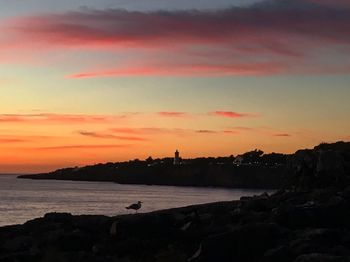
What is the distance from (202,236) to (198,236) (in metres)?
0.13

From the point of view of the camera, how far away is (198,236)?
64.7ft

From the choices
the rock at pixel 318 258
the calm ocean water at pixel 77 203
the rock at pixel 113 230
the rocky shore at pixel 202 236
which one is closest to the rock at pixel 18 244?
the rocky shore at pixel 202 236

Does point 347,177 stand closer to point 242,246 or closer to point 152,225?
point 152,225

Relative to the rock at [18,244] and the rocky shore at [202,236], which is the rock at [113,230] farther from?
the rock at [18,244]

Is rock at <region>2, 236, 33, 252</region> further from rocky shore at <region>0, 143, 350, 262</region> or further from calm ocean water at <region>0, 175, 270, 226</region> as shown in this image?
calm ocean water at <region>0, 175, 270, 226</region>

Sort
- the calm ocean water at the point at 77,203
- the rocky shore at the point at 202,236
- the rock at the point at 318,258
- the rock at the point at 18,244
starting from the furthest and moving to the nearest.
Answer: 1. the calm ocean water at the point at 77,203
2. the rock at the point at 18,244
3. the rocky shore at the point at 202,236
4. the rock at the point at 318,258

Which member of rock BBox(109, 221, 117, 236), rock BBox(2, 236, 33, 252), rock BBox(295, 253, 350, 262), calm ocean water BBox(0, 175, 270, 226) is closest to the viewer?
rock BBox(295, 253, 350, 262)

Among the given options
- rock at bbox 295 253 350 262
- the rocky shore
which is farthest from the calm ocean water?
rock at bbox 295 253 350 262

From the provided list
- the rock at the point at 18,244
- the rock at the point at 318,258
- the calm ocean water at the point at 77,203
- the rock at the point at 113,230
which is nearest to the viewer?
the rock at the point at 318,258

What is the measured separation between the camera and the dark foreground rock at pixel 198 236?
53.2ft

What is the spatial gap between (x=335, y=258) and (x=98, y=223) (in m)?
11.6

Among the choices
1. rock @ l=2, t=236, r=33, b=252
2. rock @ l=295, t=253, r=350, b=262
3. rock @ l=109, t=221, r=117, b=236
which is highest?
rock @ l=109, t=221, r=117, b=236

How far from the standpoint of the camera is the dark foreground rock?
16203mm

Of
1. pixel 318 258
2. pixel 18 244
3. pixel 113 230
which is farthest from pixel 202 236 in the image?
pixel 318 258
